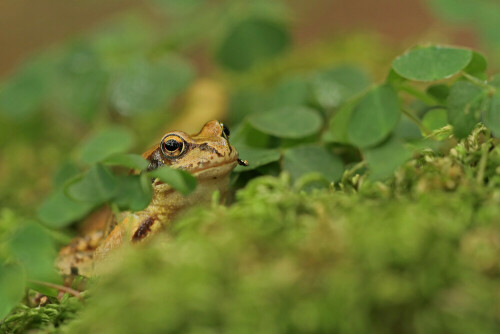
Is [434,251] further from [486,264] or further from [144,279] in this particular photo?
[144,279]

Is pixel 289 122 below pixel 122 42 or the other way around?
below

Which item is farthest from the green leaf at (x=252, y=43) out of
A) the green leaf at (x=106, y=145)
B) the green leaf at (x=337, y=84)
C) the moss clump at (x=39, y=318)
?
the moss clump at (x=39, y=318)

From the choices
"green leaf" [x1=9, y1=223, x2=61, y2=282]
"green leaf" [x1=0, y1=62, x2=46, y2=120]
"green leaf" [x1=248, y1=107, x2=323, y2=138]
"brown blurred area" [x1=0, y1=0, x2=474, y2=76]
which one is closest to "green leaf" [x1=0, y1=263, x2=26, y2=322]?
"green leaf" [x1=9, y1=223, x2=61, y2=282]

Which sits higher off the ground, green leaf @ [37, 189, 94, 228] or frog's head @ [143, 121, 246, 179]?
frog's head @ [143, 121, 246, 179]

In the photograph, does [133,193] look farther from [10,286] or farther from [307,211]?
[307,211]

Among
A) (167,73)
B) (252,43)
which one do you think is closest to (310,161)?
(167,73)

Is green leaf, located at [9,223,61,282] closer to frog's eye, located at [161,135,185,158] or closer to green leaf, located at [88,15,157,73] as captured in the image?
frog's eye, located at [161,135,185,158]
